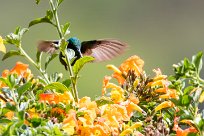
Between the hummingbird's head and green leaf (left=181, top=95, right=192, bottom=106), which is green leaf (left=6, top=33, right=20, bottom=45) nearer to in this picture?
green leaf (left=181, top=95, right=192, bottom=106)

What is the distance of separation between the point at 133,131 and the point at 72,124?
19cm

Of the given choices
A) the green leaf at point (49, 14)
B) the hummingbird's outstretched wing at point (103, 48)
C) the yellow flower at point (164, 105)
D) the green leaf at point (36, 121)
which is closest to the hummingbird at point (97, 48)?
the hummingbird's outstretched wing at point (103, 48)

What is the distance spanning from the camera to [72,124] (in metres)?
1.76

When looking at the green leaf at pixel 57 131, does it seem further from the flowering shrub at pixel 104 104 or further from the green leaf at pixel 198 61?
the green leaf at pixel 198 61

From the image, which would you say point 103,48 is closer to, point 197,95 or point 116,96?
point 116,96

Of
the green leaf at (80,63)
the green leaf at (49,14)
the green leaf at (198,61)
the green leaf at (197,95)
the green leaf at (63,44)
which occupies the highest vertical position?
→ the green leaf at (49,14)

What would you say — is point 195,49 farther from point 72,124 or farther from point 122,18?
point 72,124

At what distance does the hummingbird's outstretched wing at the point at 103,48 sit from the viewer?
3346 millimetres

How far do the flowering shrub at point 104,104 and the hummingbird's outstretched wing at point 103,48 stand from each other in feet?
3.53

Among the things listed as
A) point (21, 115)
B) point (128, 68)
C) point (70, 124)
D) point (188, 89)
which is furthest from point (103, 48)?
point (21, 115)

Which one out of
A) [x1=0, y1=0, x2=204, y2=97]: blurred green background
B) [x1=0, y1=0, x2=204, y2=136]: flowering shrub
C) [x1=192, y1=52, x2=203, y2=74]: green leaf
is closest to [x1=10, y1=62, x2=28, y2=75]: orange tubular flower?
[x1=0, y1=0, x2=204, y2=136]: flowering shrub

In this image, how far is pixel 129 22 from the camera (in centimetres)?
1700

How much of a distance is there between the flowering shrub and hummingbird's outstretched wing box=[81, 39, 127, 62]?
1.08 meters

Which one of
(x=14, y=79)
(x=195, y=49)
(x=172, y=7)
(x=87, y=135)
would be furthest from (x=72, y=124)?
(x=172, y=7)
